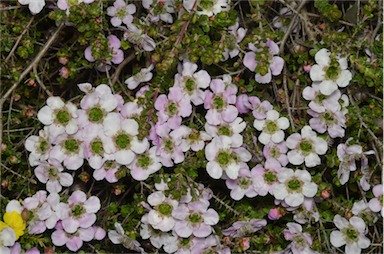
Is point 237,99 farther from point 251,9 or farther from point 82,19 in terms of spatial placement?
point 82,19

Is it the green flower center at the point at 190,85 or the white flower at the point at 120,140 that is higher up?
the green flower center at the point at 190,85

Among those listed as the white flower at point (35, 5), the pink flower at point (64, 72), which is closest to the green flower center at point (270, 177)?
the pink flower at point (64, 72)

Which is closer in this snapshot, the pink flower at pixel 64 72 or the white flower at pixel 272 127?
the white flower at pixel 272 127

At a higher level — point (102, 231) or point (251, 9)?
point (251, 9)

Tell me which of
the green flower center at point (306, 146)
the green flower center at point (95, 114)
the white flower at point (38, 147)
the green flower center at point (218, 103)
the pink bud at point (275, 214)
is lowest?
the pink bud at point (275, 214)

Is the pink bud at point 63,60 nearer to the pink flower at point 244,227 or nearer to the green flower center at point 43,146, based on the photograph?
the green flower center at point 43,146

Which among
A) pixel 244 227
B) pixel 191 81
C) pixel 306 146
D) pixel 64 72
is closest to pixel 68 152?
pixel 64 72

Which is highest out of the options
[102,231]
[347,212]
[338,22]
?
[338,22]

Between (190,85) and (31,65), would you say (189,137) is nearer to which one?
(190,85)

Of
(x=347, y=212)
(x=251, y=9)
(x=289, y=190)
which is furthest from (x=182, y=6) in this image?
(x=347, y=212)
